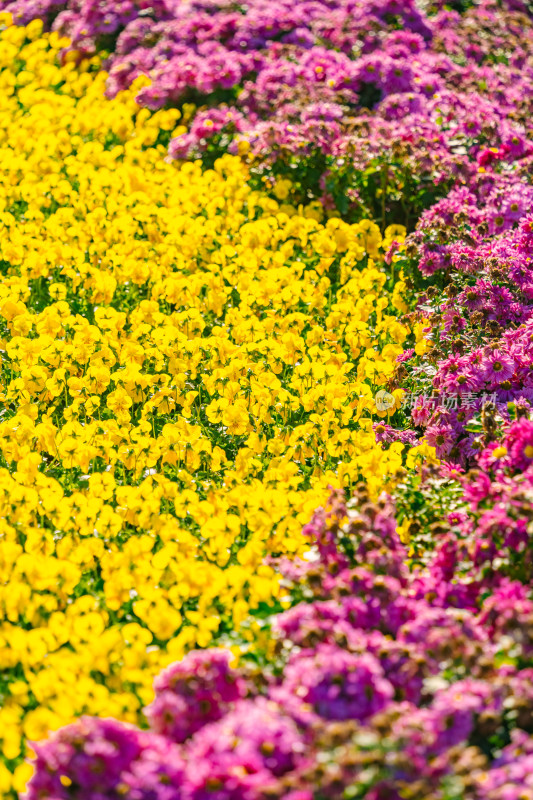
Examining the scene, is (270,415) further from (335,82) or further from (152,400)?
(335,82)

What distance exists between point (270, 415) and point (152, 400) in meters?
0.55

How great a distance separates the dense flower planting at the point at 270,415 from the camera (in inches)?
99.0

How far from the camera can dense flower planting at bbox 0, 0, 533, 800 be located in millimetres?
2514

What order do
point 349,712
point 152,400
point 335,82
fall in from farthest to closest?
1. point 335,82
2. point 152,400
3. point 349,712

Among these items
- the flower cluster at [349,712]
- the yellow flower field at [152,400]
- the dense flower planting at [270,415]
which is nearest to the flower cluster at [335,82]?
the dense flower planting at [270,415]

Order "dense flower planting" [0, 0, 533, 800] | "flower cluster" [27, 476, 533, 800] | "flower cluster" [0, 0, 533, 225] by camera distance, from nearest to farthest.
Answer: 1. "flower cluster" [27, 476, 533, 800]
2. "dense flower planting" [0, 0, 533, 800]
3. "flower cluster" [0, 0, 533, 225]

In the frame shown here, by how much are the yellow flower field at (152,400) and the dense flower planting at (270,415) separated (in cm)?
2

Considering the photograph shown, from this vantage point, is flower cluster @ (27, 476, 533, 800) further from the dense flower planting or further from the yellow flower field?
the yellow flower field

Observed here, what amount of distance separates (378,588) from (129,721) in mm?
810

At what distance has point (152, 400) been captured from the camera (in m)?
4.52

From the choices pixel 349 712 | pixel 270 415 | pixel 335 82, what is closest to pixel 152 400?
pixel 270 415

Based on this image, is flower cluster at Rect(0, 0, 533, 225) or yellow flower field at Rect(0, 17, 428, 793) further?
flower cluster at Rect(0, 0, 533, 225)

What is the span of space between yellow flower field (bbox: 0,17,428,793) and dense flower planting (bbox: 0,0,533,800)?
0.06 feet

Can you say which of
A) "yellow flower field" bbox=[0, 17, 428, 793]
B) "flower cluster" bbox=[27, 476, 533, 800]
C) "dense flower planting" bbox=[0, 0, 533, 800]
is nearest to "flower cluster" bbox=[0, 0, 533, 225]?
"dense flower planting" bbox=[0, 0, 533, 800]
